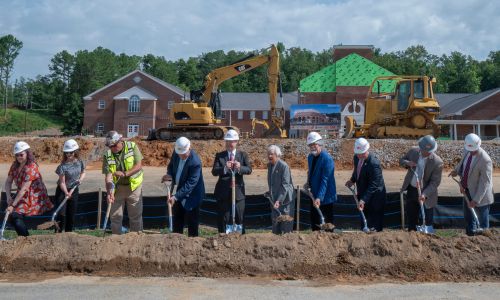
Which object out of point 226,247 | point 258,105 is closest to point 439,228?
point 226,247

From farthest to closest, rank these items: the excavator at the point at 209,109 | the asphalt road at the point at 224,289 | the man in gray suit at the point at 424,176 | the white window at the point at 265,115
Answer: the white window at the point at 265,115
the excavator at the point at 209,109
the man in gray suit at the point at 424,176
the asphalt road at the point at 224,289

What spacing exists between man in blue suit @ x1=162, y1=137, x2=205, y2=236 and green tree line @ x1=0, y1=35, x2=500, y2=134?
56.3 m

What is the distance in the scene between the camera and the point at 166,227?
9656 millimetres

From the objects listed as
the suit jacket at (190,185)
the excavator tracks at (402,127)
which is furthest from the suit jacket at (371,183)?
the excavator tracks at (402,127)

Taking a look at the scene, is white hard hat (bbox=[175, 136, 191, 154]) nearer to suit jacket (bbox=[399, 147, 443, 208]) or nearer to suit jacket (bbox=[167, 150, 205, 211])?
suit jacket (bbox=[167, 150, 205, 211])

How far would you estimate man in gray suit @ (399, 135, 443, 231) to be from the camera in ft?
22.9

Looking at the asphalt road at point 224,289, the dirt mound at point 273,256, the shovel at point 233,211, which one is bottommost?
the asphalt road at point 224,289

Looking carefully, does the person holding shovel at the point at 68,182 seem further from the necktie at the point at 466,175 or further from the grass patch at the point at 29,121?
the grass patch at the point at 29,121

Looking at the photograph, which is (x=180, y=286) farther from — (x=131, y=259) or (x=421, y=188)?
(x=421, y=188)

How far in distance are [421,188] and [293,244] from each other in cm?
222

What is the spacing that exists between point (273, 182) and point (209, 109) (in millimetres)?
17014

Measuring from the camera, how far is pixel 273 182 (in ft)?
23.3

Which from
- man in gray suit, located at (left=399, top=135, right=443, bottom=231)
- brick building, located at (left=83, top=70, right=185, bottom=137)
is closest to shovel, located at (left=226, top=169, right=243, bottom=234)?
man in gray suit, located at (left=399, top=135, right=443, bottom=231)

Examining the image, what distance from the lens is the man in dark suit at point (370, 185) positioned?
23.0ft
